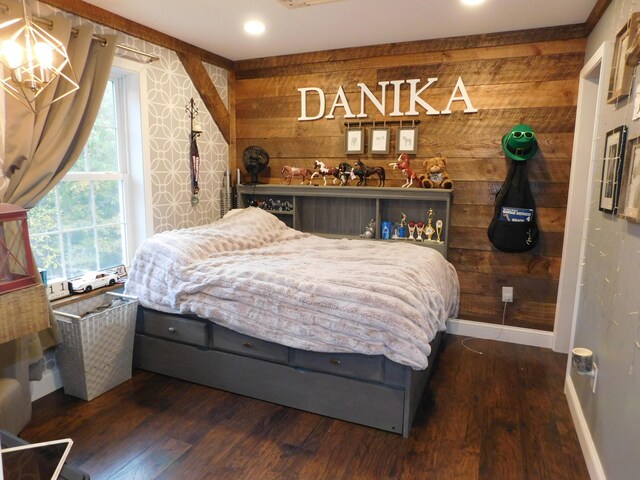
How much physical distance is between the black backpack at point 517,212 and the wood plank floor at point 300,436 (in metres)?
0.99

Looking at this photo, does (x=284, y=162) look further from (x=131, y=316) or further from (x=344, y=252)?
(x=131, y=316)

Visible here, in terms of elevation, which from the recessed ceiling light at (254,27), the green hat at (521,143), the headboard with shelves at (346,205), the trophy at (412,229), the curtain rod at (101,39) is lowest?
the trophy at (412,229)

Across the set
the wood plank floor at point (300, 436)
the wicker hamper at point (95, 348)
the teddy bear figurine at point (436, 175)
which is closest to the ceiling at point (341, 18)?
the teddy bear figurine at point (436, 175)

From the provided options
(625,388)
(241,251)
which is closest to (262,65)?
(241,251)

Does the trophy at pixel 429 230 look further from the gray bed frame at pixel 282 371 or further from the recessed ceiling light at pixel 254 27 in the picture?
the recessed ceiling light at pixel 254 27

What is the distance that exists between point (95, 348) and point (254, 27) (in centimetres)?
235

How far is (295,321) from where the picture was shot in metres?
2.19

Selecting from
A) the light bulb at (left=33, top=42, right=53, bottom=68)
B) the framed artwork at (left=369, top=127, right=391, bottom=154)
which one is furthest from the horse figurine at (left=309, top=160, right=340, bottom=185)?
the light bulb at (left=33, top=42, right=53, bottom=68)

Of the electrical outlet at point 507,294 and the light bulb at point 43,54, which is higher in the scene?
the light bulb at point 43,54

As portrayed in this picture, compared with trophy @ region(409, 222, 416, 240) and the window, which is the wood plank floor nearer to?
the window

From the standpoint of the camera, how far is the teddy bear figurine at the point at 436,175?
3248mm

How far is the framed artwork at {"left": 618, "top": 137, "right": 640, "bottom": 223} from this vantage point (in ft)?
4.98

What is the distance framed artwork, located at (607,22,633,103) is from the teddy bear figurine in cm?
129

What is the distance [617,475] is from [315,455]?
3.89ft
